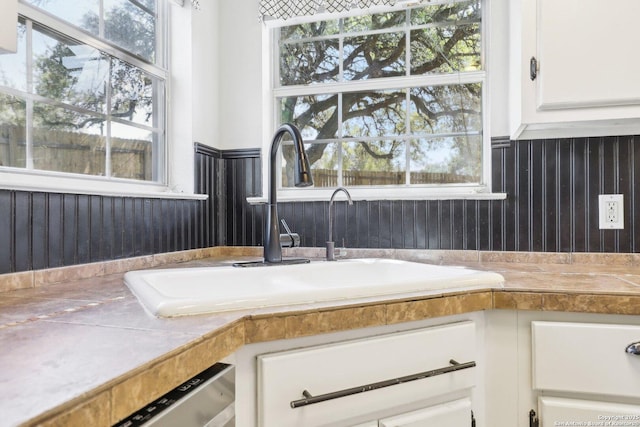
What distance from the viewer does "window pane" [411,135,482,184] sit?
1.75m

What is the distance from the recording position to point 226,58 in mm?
1952

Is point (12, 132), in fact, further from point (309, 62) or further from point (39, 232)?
point (309, 62)

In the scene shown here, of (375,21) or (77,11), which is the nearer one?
(77,11)

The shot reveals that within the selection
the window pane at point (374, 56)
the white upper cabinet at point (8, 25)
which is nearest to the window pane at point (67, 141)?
the white upper cabinet at point (8, 25)

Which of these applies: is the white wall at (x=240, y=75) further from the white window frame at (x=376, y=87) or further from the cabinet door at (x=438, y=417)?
the cabinet door at (x=438, y=417)

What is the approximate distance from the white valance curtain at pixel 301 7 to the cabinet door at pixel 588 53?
715 millimetres

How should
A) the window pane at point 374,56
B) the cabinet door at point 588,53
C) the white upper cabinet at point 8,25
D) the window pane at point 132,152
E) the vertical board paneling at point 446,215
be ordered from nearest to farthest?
the white upper cabinet at point 8,25 → the cabinet door at point 588,53 → the vertical board paneling at point 446,215 → the window pane at point 132,152 → the window pane at point 374,56

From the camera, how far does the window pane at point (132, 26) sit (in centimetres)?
150

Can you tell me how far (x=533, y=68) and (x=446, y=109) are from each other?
17.6 inches

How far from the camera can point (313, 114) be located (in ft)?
6.39

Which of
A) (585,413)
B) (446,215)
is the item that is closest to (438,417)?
(585,413)

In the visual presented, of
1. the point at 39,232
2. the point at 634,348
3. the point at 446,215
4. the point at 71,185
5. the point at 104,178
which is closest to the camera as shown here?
the point at 634,348

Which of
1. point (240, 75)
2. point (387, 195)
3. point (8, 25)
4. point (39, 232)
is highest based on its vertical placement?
point (240, 75)

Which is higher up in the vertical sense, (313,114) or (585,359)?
(313,114)
